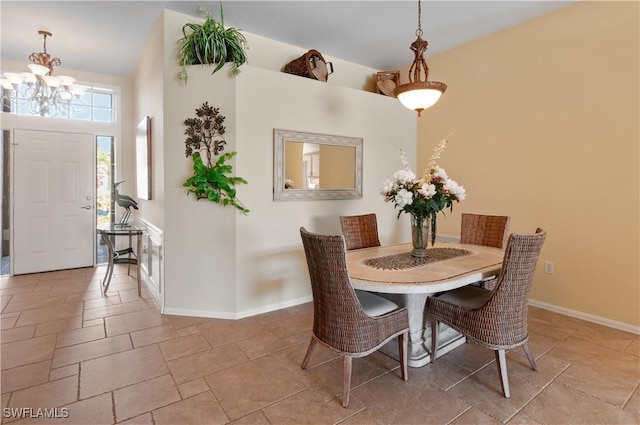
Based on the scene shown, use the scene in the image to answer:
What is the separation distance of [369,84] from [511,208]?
251cm

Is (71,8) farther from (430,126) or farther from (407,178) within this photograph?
(430,126)

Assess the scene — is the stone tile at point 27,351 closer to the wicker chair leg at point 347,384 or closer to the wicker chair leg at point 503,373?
the wicker chair leg at point 347,384

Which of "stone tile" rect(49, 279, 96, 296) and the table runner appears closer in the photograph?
the table runner

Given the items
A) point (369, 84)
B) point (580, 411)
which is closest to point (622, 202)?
point (580, 411)

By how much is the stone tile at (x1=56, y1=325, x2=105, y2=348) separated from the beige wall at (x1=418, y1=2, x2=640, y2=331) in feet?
13.2

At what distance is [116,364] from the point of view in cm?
234

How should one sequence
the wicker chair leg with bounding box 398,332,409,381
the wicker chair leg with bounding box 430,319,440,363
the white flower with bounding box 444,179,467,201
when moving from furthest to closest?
the white flower with bounding box 444,179,467,201 < the wicker chair leg with bounding box 430,319,440,363 < the wicker chair leg with bounding box 398,332,409,381

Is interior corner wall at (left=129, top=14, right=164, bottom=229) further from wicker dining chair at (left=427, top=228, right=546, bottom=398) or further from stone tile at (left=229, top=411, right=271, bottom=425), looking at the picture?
wicker dining chair at (left=427, top=228, right=546, bottom=398)

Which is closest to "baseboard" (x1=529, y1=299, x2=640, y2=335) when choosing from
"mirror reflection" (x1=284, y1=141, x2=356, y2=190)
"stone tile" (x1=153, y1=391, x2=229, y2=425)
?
"mirror reflection" (x1=284, y1=141, x2=356, y2=190)

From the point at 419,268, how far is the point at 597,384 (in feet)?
4.28

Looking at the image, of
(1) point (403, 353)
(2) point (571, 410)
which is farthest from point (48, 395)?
(2) point (571, 410)

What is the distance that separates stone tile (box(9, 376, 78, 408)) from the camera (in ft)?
6.25

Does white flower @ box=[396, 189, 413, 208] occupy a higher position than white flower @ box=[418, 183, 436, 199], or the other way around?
white flower @ box=[418, 183, 436, 199]

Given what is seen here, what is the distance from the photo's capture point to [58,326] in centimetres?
294
